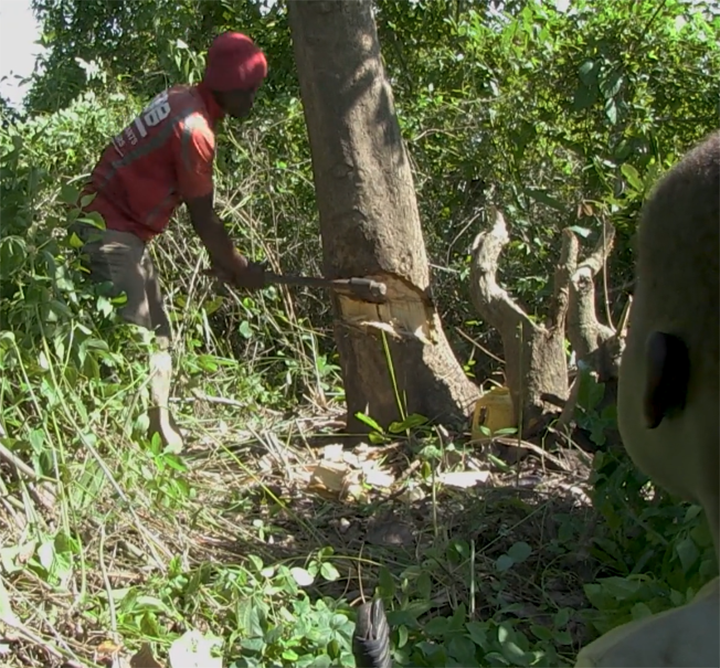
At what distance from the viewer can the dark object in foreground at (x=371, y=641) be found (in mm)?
1967

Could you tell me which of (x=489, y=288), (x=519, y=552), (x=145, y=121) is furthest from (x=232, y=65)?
(x=519, y=552)

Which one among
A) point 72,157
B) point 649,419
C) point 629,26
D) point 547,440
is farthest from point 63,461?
point 629,26

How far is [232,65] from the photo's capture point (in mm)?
5027

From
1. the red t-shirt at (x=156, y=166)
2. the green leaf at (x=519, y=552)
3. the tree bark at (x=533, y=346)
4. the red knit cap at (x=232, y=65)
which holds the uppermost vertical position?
the red knit cap at (x=232, y=65)

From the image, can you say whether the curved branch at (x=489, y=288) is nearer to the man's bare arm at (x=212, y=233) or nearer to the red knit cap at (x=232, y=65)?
the man's bare arm at (x=212, y=233)

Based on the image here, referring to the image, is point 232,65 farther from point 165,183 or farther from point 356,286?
point 356,286

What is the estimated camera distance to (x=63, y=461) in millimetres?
3639

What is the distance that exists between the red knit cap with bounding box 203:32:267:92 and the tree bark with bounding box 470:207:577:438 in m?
1.49

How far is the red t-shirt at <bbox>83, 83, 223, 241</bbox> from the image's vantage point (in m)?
4.89

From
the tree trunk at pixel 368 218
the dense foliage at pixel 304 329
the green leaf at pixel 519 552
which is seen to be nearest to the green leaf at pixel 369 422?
the tree trunk at pixel 368 218

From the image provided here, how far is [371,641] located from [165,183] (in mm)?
3486

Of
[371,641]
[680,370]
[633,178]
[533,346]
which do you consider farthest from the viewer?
[533,346]

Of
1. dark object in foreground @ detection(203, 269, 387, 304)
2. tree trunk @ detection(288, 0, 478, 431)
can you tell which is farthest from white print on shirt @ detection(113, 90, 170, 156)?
dark object in foreground @ detection(203, 269, 387, 304)

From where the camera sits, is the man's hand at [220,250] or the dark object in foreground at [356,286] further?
the man's hand at [220,250]
